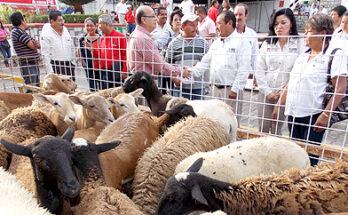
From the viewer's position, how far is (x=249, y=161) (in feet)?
7.64

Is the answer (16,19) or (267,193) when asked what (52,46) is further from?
(267,193)

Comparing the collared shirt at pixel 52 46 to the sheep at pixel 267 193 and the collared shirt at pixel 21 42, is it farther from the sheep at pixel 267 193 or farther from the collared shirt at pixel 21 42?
the sheep at pixel 267 193

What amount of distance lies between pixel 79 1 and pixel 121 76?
15.9 meters

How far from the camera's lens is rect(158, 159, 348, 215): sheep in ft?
5.52

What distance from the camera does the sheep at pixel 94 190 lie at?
1.65 metres

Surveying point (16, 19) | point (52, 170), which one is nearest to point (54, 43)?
point (16, 19)

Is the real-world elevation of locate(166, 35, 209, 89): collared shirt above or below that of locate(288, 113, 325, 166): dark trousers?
above

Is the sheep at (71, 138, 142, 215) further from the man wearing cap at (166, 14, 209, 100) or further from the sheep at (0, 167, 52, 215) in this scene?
the man wearing cap at (166, 14, 209, 100)

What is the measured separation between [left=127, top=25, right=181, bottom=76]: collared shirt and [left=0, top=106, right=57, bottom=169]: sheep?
1.73 meters

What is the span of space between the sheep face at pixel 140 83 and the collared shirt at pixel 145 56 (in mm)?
164

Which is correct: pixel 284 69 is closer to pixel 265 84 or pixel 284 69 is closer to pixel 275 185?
pixel 265 84

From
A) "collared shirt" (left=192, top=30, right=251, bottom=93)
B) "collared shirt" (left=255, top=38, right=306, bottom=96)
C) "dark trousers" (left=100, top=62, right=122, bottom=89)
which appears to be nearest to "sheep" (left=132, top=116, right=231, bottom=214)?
"collared shirt" (left=192, top=30, right=251, bottom=93)

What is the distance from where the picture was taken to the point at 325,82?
274 cm

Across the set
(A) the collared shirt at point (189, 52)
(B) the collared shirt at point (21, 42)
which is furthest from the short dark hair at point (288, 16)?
(B) the collared shirt at point (21, 42)
